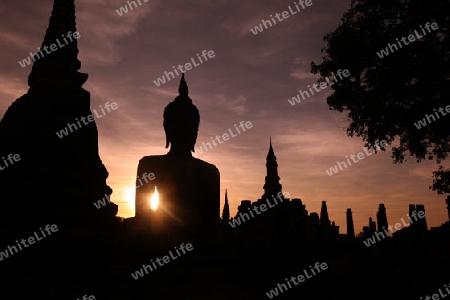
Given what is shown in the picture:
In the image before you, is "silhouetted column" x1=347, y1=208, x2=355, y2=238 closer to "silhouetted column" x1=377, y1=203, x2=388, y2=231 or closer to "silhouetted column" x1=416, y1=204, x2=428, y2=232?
"silhouetted column" x1=377, y1=203, x2=388, y2=231

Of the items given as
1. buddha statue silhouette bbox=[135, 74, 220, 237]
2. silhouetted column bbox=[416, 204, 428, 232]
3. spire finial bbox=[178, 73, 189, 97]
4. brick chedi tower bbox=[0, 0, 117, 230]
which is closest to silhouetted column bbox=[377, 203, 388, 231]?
silhouetted column bbox=[416, 204, 428, 232]

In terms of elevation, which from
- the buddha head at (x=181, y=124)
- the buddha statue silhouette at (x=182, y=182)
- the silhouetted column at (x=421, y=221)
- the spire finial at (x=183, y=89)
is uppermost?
the spire finial at (x=183, y=89)

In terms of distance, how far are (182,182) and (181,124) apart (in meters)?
1.30

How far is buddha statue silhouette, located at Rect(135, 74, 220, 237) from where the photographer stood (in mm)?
7594

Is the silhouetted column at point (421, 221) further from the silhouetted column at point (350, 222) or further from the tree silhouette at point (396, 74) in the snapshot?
the silhouetted column at point (350, 222)

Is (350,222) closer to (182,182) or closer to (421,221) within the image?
(421,221)

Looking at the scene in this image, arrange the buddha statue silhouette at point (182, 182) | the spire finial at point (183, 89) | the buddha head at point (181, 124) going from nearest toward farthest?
1. the buddha statue silhouette at point (182, 182)
2. the buddha head at point (181, 124)
3. the spire finial at point (183, 89)

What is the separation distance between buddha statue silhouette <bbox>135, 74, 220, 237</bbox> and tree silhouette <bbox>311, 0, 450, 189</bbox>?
7.62m

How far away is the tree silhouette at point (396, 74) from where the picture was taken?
12.1 m

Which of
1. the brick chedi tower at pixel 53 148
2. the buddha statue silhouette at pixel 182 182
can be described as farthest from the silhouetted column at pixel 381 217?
the brick chedi tower at pixel 53 148

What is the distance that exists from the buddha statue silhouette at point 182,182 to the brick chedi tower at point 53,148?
282cm

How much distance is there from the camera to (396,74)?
492 inches

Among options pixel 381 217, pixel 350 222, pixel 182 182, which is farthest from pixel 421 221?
pixel 350 222

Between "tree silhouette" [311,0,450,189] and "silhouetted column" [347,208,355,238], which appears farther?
"silhouetted column" [347,208,355,238]
